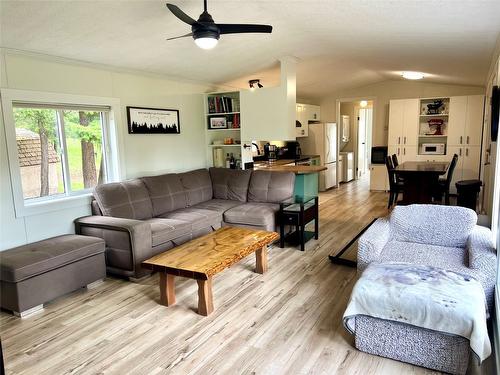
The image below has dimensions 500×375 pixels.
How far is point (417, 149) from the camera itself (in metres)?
7.63

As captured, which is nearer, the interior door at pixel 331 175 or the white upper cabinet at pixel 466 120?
the white upper cabinet at pixel 466 120

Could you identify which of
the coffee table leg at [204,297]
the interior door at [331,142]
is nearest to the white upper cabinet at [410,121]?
the interior door at [331,142]

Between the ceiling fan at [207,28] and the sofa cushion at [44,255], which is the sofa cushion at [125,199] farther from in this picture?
the ceiling fan at [207,28]

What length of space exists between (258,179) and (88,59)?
2.59m

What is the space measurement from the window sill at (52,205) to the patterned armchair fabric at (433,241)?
2.97m

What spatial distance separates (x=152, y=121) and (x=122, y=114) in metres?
0.48

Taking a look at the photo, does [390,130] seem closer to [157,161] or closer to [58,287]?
[157,161]

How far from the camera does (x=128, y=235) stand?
11.0 feet

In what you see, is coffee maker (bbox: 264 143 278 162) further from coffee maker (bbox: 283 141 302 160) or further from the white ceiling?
the white ceiling

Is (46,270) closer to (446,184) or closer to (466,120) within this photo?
(446,184)

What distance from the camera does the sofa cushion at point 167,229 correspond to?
3.59 metres

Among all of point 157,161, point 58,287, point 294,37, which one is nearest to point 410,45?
point 294,37

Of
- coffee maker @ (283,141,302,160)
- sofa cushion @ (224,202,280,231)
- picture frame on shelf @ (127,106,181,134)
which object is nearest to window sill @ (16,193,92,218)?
picture frame on shelf @ (127,106,181,134)

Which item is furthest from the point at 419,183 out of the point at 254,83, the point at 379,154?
the point at 254,83
